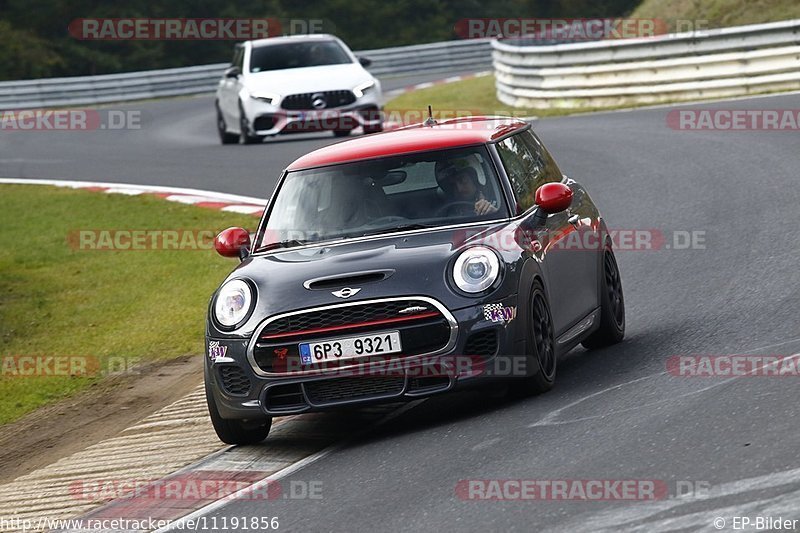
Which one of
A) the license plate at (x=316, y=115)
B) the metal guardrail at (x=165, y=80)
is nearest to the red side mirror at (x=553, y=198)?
the license plate at (x=316, y=115)

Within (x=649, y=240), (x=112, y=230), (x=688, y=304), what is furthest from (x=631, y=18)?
(x=688, y=304)

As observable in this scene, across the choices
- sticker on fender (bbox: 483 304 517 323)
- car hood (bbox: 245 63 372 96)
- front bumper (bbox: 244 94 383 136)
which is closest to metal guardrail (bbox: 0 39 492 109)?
car hood (bbox: 245 63 372 96)

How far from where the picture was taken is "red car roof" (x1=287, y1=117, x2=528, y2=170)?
9.08m

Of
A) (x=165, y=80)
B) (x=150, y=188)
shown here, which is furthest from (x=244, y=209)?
(x=165, y=80)

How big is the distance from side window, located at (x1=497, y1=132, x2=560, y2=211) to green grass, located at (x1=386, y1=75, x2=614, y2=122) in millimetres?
15330

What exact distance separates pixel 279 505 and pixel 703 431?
1.91 meters

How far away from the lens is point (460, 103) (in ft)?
95.0

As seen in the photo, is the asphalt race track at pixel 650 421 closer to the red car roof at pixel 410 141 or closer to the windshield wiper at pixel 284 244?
the windshield wiper at pixel 284 244

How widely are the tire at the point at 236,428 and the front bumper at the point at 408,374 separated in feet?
0.86

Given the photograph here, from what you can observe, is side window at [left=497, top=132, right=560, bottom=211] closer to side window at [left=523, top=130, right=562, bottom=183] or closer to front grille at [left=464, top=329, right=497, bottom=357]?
side window at [left=523, top=130, right=562, bottom=183]

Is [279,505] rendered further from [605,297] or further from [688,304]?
[688,304]

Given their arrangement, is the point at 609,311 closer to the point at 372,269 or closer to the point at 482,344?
the point at 482,344

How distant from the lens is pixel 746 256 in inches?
460

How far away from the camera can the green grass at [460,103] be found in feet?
84.6
